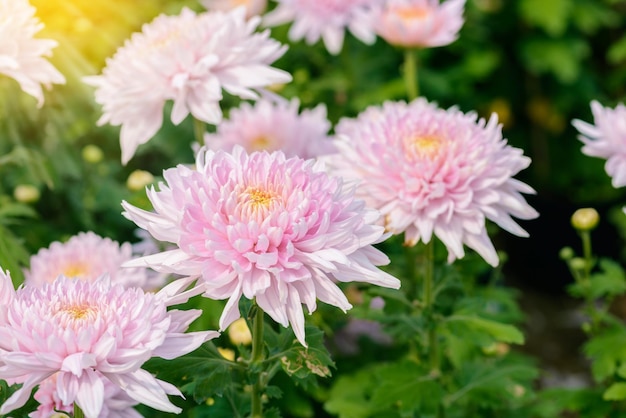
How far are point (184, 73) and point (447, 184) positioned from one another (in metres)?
0.59

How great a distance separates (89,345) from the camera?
1199 millimetres

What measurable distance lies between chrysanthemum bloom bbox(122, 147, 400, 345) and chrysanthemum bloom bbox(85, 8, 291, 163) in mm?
537

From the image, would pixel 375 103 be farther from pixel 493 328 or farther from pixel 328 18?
pixel 493 328

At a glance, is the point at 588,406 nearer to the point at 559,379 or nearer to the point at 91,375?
the point at 91,375

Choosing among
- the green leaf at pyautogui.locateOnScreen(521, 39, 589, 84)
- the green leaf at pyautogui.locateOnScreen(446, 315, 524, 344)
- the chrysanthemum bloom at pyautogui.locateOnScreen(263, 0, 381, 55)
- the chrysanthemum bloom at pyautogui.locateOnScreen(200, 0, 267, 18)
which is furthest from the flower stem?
the green leaf at pyautogui.locateOnScreen(521, 39, 589, 84)

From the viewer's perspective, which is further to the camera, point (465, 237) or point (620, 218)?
point (620, 218)

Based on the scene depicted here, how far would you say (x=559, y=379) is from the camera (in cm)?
424

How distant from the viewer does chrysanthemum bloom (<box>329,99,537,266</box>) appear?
1.66 metres

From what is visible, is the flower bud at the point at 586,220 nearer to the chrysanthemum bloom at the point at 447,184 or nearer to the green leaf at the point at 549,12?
the chrysanthemum bloom at the point at 447,184

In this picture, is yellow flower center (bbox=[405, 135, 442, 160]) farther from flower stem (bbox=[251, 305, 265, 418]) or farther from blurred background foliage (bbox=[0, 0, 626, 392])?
blurred background foliage (bbox=[0, 0, 626, 392])

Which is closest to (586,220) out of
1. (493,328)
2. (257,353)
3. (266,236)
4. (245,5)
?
(493,328)

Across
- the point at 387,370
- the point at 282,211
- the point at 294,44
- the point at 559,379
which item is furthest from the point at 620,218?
the point at 282,211

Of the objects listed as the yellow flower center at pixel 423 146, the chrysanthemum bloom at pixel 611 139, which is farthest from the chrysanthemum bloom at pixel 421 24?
the yellow flower center at pixel 423 146

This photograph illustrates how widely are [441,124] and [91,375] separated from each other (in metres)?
0.87
